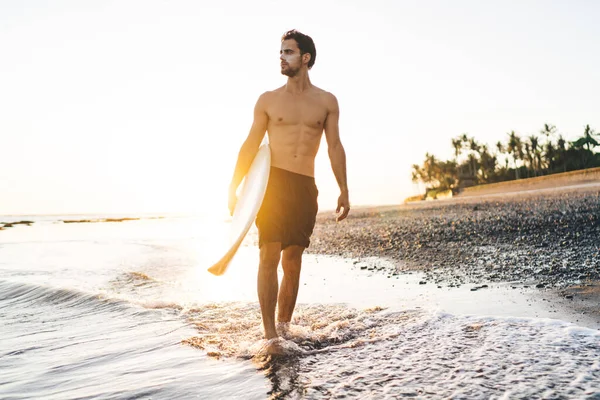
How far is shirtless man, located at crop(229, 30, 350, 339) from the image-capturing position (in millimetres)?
3828

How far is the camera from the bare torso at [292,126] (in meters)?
3.94

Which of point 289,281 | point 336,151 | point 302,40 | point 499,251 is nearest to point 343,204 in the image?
point 336,151

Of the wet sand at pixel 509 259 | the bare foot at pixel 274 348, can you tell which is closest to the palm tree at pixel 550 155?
the wet sand at pixel 509 259

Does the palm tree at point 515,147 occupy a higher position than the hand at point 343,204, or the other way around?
the palm tree at point 515,147

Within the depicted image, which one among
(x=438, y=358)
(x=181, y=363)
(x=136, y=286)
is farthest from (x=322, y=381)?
(x=136, y=286)

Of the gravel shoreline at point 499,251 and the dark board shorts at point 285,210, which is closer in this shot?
the dark board shorts at point 285,210

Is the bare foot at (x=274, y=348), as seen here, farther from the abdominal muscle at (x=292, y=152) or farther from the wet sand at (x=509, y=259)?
the wet sand at (x=509, y=259)

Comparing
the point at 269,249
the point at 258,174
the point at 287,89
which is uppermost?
the point at 287,89

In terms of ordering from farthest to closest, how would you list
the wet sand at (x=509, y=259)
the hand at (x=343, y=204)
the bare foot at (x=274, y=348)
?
the wet sand at (x=509, y=259) < the hand at (x=343, y=204) < the bare foot at (x=274, y=348)

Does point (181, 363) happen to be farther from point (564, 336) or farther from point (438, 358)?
point (564, 336)

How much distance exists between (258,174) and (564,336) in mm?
2565

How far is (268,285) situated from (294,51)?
1.98m

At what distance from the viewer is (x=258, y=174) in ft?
12.8

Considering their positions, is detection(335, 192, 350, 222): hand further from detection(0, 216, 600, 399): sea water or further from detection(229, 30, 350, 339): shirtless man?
detection(0, 216, 600, 399): sea water
